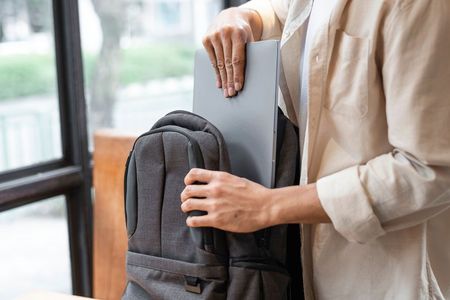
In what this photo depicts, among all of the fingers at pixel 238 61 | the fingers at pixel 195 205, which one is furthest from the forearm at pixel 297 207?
the fingers at pixel 238 61

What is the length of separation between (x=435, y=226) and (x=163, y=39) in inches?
64.9

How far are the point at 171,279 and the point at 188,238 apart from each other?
8cm

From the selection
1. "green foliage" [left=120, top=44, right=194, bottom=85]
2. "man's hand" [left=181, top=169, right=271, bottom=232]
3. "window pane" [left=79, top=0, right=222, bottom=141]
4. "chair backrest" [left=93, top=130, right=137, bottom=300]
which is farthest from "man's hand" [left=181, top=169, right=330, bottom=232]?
"green foliage" [left=120, top=44, right=194, bottom=85]

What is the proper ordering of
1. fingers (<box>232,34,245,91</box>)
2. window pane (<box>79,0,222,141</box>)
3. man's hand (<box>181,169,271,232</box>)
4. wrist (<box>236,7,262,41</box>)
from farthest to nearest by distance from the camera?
window pane (<box>79,0,222,141</box>)
wrist (<box>236,7,262,41</box>)
fingers (<box>232,34,245,91</box>)
man's hand (<box>181,169,271,232</box>)

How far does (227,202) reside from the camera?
0.95m

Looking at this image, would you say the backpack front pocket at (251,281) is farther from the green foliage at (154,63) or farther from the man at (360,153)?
the green foliage at (154,63)

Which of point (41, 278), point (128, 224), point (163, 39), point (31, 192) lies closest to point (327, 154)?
point (128, 224)

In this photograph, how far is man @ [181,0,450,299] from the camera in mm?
847

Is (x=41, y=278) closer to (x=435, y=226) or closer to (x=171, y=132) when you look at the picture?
(x=171, y=132)

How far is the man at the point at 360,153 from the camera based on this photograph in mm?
847

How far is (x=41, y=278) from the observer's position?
6.69 ft

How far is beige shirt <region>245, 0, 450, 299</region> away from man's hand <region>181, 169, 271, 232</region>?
0.10 m

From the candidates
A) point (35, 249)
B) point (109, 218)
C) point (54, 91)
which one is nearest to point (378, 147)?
point (109, 218)

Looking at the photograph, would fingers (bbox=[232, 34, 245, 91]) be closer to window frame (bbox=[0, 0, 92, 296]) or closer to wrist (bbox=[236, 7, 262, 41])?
wrist (bbox=[236, 7, 262, 41])
